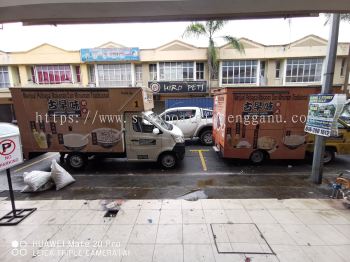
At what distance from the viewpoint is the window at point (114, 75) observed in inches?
762

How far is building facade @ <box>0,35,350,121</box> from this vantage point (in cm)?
1780

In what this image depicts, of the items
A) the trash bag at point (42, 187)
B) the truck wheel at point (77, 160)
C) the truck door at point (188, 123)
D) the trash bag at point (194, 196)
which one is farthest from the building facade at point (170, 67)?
the trash bag at point (194, 196)

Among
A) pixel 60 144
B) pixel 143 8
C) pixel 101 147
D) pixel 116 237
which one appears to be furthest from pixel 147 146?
pixel 143 8

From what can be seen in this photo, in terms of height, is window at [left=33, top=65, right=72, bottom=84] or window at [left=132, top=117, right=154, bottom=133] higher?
window at [left=33, top=65, right=72, bottom=84]

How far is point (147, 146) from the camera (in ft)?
21.3

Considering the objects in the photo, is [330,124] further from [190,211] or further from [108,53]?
[108,53]

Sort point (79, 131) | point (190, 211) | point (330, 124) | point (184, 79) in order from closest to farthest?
point (190, 211) → point (330, 124) → point (79, 131) → point (184, 79)

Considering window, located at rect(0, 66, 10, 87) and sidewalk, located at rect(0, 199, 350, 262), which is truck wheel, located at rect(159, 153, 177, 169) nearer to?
sidewalk, located at rect(0, 199, 350, 262)

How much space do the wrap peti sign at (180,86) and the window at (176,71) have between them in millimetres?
2117

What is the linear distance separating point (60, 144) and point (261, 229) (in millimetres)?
6377

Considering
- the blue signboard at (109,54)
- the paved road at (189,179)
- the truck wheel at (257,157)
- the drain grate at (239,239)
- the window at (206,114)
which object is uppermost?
the blue signboard at (109,54)

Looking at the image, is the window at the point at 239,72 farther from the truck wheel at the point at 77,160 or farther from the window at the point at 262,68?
the truck wheel at the point at 77,160

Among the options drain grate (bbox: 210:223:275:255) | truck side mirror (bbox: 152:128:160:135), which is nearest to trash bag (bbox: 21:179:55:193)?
truck side mirror (bbox: 152:128:160:135)

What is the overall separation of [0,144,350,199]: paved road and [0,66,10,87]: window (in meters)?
18.1
